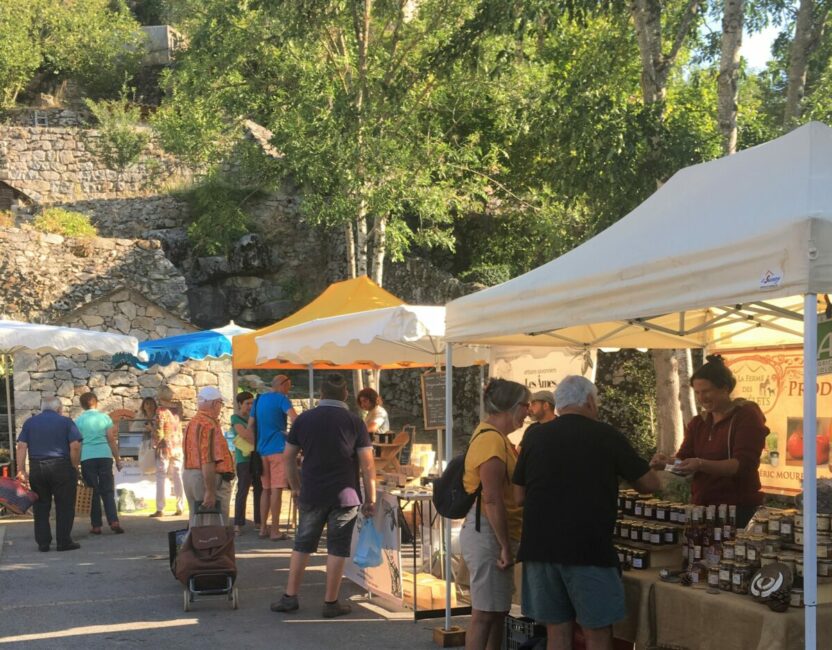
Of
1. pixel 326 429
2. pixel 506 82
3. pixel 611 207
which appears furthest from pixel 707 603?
pixel 506 82

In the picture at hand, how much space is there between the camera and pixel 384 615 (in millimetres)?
7074

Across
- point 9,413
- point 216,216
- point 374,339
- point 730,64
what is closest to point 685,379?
point 730,64

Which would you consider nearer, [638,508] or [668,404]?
[638,508]

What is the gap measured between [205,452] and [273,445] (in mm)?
2427

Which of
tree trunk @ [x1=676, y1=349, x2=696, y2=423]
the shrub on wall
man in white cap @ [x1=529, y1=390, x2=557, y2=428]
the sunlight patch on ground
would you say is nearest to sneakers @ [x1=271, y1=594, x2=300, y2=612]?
the sunlight patch on ground

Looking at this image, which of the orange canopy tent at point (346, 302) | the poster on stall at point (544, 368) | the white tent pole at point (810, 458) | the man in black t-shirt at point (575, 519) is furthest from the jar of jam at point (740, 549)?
the orange canopy tent at point (346, 302)

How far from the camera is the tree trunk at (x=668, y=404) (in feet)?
35.8

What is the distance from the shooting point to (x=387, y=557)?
7.18m

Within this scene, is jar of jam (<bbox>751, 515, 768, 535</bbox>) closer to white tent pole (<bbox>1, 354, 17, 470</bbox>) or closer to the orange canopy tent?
the orange canopy tent

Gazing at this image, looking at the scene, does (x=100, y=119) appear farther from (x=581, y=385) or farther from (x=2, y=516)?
(x=581, y=385)

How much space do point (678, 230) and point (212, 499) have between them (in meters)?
4.97

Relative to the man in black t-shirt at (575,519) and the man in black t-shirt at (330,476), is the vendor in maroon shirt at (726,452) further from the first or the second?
the man in black t-shirt at (330,476)

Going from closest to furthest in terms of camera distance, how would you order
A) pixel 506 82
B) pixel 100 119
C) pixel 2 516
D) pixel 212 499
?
1. pixel 212 499
2. pixel 2 516
3. pixel 506 82
4. pixel 100 119

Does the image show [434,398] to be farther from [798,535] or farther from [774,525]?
[798,535]
